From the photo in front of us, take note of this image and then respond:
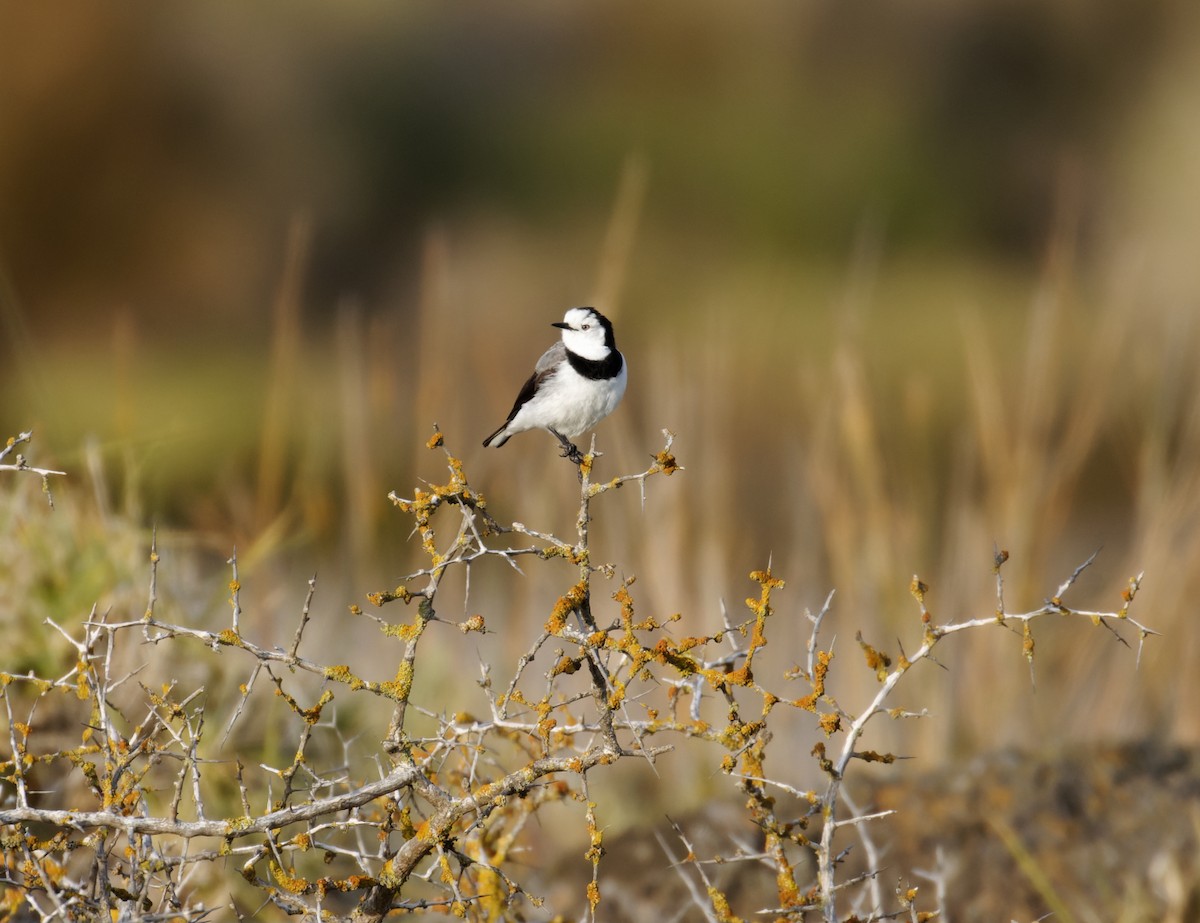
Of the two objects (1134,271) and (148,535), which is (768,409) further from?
(148,535)

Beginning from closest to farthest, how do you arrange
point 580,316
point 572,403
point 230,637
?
point 230,637
point 572,403
point 580,316

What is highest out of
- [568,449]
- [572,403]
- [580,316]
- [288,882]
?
[580,316]

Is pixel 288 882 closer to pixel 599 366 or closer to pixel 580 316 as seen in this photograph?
pixel 599 366

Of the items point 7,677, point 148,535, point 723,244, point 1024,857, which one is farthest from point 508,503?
point 723,244

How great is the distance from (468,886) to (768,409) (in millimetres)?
8107

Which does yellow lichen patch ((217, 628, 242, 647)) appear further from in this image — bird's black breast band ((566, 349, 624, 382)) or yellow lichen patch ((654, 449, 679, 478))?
bird's black breast band ((566, 349, 624, 382))

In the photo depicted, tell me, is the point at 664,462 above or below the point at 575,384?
above

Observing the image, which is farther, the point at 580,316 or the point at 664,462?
the point at 580,316

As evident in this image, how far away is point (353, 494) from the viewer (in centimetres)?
A: 375

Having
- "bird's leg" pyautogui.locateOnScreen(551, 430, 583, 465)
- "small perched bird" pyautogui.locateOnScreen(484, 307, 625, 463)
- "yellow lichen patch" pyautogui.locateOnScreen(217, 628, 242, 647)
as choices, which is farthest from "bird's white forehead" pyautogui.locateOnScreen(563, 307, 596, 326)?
"yellow lichen patch" pyautogui.locateOnScreen(217, 628, 242, 647)

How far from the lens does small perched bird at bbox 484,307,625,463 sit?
8.50ft

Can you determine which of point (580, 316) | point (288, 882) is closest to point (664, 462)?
point (288, 882)

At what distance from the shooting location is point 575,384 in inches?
103

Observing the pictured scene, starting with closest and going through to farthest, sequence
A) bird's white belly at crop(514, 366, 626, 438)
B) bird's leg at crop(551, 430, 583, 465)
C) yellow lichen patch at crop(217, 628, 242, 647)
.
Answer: yellow lichen patch at crop(217, 628, 242, 647)
bird's white belly at crop(514, 366, 626, 438)
bird's leg at crop(551, 430, 583, 465)
